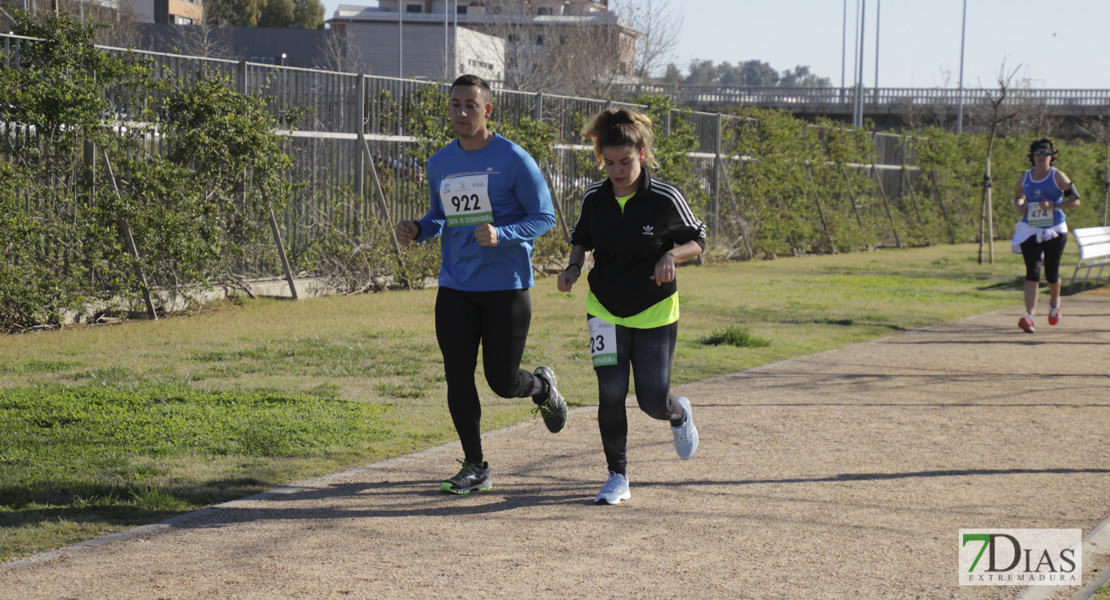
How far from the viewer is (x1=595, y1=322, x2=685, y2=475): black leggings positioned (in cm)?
547

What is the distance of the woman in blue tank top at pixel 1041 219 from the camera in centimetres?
1255

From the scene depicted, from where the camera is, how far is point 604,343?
5.48 metres

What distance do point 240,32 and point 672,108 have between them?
56.0m

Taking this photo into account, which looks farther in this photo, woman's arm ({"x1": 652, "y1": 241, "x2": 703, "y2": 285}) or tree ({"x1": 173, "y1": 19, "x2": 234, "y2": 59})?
tree ({"x1": 173, "y1": 19, "x2": 234, "y2": 59})

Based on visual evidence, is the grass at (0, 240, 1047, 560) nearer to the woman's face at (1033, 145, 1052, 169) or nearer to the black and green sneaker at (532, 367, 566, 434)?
the black and green sneaker at (532, 367, 566, 434)

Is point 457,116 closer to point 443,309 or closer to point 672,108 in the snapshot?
point 443,309

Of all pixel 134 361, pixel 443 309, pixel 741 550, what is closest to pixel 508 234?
pixel 443 309

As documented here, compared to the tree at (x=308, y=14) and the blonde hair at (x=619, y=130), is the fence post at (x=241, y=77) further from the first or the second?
the tree at (x=308, y=14)

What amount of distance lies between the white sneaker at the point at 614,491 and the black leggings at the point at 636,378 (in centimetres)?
3

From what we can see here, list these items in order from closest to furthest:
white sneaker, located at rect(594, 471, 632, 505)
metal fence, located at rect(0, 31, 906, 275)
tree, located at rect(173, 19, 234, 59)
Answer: white sneaker, located at rect(594, 471, 632, 505) → metal fence, located at rect(0, 31, 906, 275) → tree, located at rect(173, 19, 234, 59)

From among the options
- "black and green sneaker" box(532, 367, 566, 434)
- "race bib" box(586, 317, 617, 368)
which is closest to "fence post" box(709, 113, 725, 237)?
"black and green sneaker" box(532, 367, 566, 434)

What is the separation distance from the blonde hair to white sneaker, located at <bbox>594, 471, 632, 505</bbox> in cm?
146

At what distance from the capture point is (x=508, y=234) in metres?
5.47

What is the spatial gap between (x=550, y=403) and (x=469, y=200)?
1172mm
